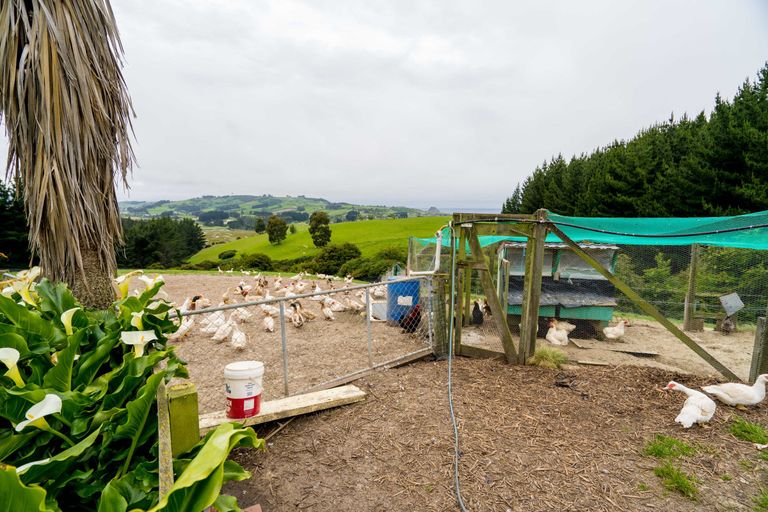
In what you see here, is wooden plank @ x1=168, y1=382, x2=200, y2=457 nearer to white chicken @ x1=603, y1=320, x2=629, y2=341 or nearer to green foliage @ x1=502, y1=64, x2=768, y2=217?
white chicken @ x1=603, y1=320, x2=629, y2=341

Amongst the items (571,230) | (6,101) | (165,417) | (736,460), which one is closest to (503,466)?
(736,460)

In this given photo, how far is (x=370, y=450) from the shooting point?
323 cm

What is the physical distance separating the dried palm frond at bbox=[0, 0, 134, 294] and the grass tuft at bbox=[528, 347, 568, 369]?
5.45 m

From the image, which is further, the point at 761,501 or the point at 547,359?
the point at 547,359

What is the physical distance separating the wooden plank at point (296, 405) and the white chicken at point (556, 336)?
3.56m

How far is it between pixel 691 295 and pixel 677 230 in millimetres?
1887

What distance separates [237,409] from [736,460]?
426cm

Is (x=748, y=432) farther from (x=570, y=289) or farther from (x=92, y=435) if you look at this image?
(x=92, y=435)

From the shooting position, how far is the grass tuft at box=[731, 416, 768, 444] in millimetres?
3229

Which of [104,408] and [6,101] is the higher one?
[6,101]

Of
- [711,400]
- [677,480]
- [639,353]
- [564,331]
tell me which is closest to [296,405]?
[677,480]

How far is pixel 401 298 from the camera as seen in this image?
7.09 m

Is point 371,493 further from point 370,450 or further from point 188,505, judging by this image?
point 188,505

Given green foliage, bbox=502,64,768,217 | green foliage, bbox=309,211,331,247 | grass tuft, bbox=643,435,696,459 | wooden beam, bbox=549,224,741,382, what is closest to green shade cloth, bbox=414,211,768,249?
wooden beam, bbox=549,224,741,382
